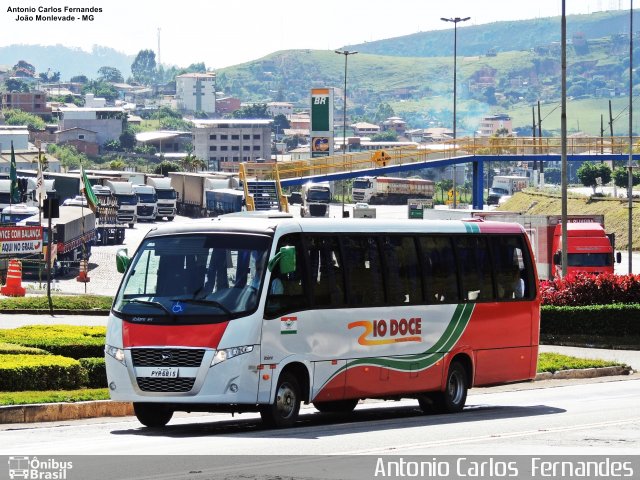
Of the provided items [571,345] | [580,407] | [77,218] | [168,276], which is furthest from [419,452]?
[77,218]

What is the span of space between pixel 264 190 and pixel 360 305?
240 feet

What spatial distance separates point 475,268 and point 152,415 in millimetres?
6328

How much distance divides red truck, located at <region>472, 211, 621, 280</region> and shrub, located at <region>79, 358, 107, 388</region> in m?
32.4

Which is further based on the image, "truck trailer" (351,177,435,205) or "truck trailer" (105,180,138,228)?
"truck trailer" (351,177,435,205)

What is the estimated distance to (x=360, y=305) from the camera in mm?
19969

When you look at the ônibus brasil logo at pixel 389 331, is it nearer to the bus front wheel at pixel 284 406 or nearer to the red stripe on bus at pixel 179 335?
the bus front wheel at pixel 284 406

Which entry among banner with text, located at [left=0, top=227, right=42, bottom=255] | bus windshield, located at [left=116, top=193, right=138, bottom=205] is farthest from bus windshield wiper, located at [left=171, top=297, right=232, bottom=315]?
bus windshield, located at [left=116, top=193, right=138, bottom=205]

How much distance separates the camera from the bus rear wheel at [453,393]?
2177 centimetres

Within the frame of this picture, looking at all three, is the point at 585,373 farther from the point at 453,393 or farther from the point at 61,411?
the point at 61,411

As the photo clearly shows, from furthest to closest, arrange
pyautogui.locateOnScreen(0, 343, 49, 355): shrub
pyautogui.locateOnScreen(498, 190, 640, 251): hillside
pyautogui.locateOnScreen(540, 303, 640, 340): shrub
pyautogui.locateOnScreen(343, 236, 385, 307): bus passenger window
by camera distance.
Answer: pyautogui.locateOnScreen(498, 190, 640, 251): hillside → pyautogui.locateOnScreen(540, 303, 640, 340): shrub → pyautogui.locateOnScreen(0, 343, 49, 355): shrub → pyautogui.locateOnScreen(343, 236, 385, 307): bus passenger window

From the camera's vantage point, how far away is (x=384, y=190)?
15738cm

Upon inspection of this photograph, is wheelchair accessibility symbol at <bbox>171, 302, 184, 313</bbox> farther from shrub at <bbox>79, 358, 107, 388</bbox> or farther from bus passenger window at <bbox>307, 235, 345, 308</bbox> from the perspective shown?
shrub at <bbox>79, 358, 107, 388</bbox>

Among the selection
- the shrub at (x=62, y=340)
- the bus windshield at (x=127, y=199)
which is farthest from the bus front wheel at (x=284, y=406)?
the bus windshield at (x=127, y=199)

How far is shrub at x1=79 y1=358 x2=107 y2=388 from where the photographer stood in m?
22.8
